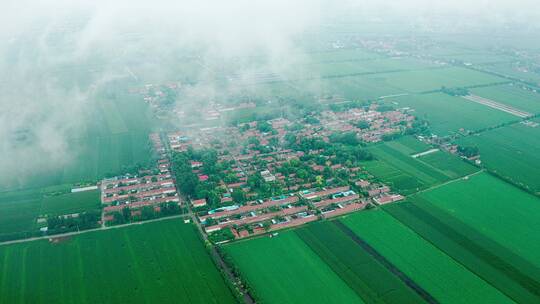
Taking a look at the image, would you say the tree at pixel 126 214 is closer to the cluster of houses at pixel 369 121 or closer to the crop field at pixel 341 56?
the cluster of houses at pixel 369 121

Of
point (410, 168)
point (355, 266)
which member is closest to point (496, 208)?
point (410, 168)

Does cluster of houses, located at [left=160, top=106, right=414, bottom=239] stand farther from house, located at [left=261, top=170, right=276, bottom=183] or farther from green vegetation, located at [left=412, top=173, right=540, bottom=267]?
green vegetation, located at [left=412, top=173, right=540, bottom=267]

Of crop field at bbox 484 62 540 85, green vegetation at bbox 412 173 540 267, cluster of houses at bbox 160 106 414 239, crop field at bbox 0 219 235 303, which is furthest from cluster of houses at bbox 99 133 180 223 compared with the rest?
crop field at bbox 484 62 540 85

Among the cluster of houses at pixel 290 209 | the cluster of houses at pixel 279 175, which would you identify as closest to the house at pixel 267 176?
the cluster of houses at pixel 279 175

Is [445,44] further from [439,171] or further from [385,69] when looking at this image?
[439,171]

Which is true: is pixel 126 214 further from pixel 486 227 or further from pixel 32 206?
pixel 486 227

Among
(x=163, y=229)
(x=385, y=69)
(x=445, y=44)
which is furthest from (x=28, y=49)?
(x=445, y=44)
